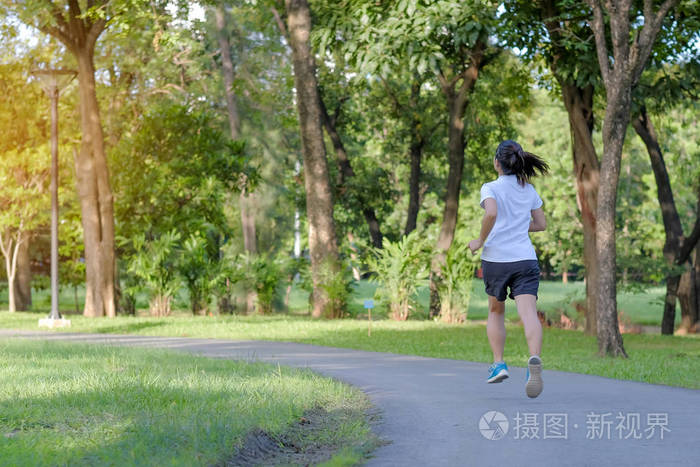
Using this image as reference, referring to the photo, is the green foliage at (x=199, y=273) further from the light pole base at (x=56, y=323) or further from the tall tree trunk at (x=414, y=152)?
the tall tree trunk at (x=414, y=152)

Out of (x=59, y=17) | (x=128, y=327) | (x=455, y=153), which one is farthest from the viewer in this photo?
(x=455, y=153)

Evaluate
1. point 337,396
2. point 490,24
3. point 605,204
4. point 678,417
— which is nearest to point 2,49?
point 490,24

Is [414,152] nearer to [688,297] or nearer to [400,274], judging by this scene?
[688,297]

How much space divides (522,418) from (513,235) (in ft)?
5.22

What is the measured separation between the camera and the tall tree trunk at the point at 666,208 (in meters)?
24.6

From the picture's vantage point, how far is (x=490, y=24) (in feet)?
56.1

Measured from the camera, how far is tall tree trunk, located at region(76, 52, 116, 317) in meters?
23.8

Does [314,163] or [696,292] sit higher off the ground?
[314,163]

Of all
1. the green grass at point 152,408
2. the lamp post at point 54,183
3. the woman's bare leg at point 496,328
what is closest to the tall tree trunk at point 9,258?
the lamp post at point 54,183

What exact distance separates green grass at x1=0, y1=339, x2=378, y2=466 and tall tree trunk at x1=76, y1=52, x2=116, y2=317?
514 inches

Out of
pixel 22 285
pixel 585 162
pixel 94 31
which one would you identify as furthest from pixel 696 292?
pixel 22 285

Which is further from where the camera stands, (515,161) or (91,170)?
(91,170)

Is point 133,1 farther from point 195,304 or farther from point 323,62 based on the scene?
point 323,62

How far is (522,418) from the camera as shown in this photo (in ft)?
22.8
